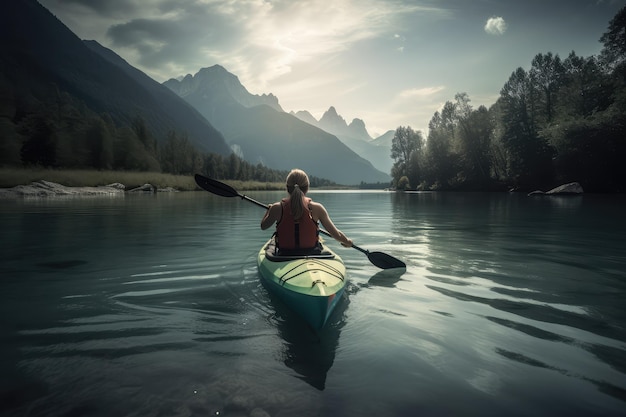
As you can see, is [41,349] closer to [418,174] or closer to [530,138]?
[530,138]

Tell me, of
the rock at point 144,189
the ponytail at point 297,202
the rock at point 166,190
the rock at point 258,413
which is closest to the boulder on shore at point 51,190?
the rock at point 144,189

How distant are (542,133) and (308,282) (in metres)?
54.1

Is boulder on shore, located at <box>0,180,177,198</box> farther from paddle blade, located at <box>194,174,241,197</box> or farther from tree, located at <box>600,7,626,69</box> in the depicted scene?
tree, located at <box>600,7,626,69</box>

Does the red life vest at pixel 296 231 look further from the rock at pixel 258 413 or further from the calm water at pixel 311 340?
the rock at pixel 258 413

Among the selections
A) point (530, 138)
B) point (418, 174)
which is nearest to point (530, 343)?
point (530, 138)

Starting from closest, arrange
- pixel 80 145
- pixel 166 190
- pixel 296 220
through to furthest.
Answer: pixel 296 220 → pixel 80 145 → pixel 166 190

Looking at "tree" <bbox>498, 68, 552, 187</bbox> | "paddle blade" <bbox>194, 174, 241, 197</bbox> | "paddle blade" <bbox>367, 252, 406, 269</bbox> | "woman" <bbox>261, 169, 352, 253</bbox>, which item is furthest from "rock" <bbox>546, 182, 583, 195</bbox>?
"woman" <bbox>261, 169, 352, 253</bbox>

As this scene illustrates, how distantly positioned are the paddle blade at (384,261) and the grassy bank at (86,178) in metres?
43.0

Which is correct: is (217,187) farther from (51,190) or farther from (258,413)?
(51,190)

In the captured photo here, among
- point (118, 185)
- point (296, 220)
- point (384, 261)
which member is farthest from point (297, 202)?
point (118, 185)

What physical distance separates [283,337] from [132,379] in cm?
178

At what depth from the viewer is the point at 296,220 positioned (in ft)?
20.0

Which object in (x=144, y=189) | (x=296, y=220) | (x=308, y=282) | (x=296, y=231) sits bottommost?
(x=308, y=282)

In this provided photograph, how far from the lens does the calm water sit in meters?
3.03
